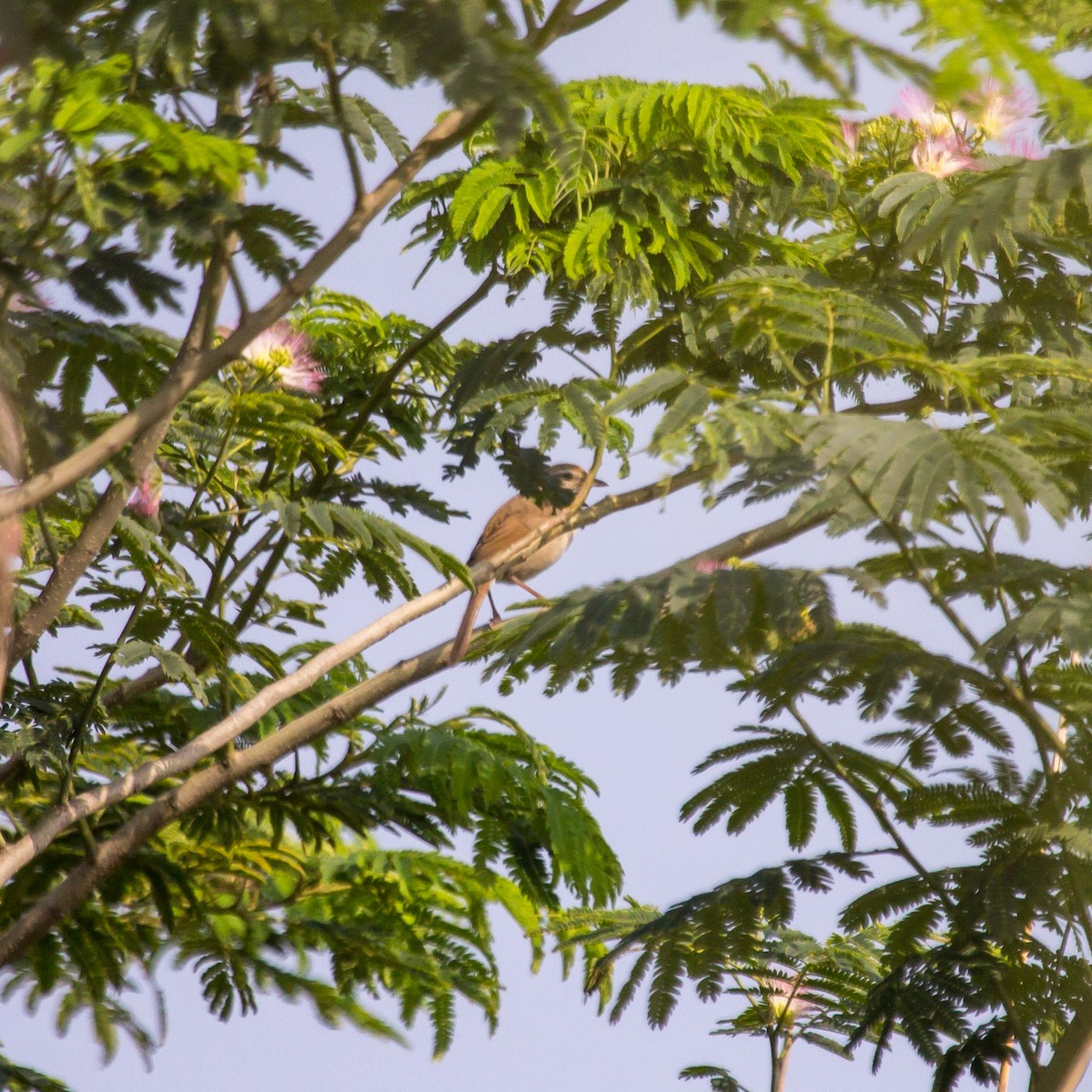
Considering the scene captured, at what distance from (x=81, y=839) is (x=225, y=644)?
→ 86 centimetres

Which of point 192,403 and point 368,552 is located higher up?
point 192,403

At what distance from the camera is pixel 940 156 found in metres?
4.43

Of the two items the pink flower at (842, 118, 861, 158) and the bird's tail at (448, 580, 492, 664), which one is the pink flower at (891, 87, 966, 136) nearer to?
the pink flower at (842, 118, 861, 158)

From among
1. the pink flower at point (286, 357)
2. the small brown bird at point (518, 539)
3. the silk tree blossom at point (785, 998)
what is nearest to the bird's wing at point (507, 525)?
Result: the small brown bird at point (518, 539)

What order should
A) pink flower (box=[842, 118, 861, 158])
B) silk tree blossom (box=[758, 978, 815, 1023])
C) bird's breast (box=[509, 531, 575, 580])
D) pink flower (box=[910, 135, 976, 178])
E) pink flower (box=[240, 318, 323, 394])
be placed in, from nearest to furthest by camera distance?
silk tree blossom (box=[758, 978, 815, 1023]), pink flower (box=[910, 135, 976, 178]), pink flower (box=[240, 318, 323, 394]), pink flower (box=[842, 118, 861, 158]), bird's breast (box=[509, 531, 575, 580])

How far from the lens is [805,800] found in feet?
12.2

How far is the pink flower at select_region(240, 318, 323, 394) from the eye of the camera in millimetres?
4520

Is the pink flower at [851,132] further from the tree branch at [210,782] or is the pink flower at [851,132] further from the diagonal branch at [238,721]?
the tree branch at [210,782]

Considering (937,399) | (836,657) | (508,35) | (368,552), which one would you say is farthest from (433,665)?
(508,35)

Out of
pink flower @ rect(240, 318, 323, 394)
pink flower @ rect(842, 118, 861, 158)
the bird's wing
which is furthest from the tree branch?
pink flower @ rect(842, 118, 861, 158)

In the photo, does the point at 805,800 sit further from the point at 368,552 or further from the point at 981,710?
the point at 368,552

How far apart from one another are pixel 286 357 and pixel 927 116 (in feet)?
7.74

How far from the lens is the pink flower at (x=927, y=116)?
14.6 feet

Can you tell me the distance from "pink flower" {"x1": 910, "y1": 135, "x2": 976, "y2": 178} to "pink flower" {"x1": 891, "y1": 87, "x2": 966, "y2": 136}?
0.11 ft
